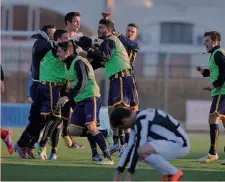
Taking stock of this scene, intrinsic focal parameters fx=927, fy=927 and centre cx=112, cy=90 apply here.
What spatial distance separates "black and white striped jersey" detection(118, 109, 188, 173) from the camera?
10930 millimetres

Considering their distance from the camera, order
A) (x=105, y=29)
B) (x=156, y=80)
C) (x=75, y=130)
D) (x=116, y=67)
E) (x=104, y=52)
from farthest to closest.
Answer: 1. (x=156, y=80)
2. (x=116, y=67)
3. (x=105, y=29)
4. (x=104, y=52)
5. (x=75, y=130)

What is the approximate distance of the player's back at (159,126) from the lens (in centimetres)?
1098

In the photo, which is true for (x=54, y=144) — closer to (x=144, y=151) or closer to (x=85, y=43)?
(x=85, y=43)

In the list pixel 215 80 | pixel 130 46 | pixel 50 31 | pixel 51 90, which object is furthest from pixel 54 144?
pixel 215 80

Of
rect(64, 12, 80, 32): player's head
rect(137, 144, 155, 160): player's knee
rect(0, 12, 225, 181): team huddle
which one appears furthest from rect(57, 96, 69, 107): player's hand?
rect(137, 144, 155, 160): player's knee

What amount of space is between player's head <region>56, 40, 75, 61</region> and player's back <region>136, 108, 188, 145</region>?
2.93 metres

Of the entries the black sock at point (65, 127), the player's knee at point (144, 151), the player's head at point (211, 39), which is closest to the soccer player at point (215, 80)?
the player's head at point (211, 39)

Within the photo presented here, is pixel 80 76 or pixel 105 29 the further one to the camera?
pixel 105 29

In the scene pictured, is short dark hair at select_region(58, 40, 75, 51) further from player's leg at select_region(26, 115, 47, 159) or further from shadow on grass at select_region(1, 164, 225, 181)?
shadow on grass at select_region(1, 164, 225, 181)

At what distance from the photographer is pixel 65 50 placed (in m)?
13.7

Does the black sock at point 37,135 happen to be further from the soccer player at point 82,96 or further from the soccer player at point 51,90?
the soccer player at point 82,96

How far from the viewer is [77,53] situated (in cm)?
1389

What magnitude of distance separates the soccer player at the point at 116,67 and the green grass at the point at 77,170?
3.25 feet

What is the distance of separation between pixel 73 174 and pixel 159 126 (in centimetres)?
186
